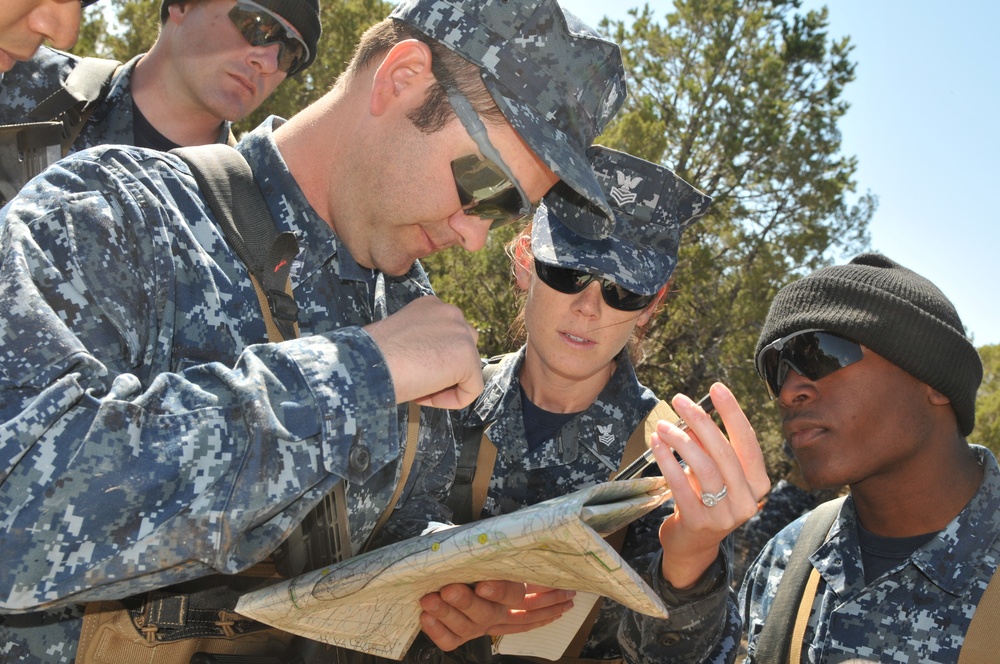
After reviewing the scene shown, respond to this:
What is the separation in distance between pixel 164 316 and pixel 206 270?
0.44 feet

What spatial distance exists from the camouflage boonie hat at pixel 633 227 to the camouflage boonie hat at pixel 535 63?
3.97 ft

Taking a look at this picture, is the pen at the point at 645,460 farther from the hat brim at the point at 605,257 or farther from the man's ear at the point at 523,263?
the man's ear at the point at 523,263

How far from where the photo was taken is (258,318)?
186cm

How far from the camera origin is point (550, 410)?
348 cm

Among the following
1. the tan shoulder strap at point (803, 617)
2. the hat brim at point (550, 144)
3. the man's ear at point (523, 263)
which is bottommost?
the tan shoulder strap at point (803, 617)

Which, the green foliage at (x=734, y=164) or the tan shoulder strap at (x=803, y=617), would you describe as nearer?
the tan shoulder strap at (x=803, y=617)

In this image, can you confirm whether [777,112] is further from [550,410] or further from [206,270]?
[206,270]

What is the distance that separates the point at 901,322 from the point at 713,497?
4.10 feet

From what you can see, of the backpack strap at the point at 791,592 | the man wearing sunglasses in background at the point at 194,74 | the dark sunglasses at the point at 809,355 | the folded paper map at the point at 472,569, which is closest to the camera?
the folded paper map at the point at 472,569

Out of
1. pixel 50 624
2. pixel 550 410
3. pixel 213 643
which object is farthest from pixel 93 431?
pixel 550 410

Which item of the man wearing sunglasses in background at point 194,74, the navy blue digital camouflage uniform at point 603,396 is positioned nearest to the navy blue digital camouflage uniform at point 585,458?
the navy blue digital camouflage uniform at point 603,396

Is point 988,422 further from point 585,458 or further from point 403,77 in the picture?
point 403,77

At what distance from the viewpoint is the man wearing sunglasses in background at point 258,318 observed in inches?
55.8

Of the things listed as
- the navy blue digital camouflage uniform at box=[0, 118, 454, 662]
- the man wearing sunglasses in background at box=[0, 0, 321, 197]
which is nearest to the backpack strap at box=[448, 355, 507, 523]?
the navy blue digital camouflage uniform at box=[0, 118, 454, 662]
